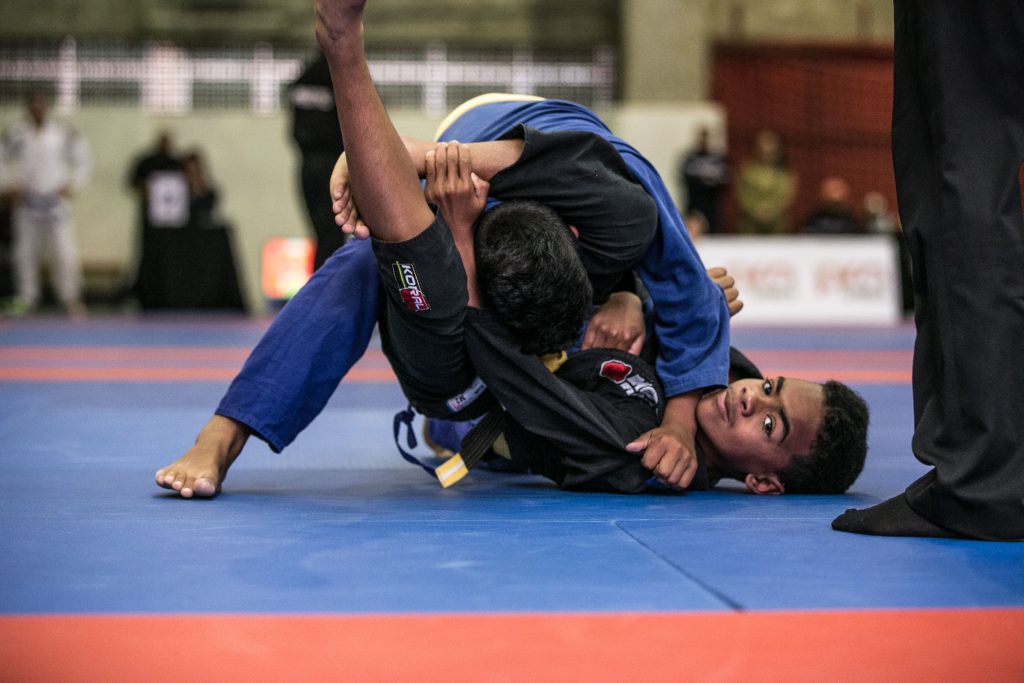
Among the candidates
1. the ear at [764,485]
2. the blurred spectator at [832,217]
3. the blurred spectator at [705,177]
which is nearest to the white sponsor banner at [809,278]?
the blurred spectator at [832,217]

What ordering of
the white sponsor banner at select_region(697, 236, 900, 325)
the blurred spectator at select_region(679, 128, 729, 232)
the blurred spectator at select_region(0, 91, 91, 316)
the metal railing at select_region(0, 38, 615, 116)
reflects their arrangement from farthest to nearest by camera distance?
1. the metal railing at select_region(0, 38, 615, 116)
2. the blurred spectator at select_region(679, 128, 729, 232)
3. the blurred spectator at select_region(0, 91, 91, 316)
4. the white sponsor banner at select_region(697, 236, 900, 325)

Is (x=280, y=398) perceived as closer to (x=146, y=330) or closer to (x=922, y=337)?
(x=922, y=337)

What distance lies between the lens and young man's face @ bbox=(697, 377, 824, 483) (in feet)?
9.33

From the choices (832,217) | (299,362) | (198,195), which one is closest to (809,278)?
(832,217)

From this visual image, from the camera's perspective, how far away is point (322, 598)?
1.76 meters

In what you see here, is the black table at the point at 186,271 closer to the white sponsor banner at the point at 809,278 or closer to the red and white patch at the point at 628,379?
the white sponsor banner at the point at 809,278

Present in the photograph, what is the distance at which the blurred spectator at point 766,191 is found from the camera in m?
13.5

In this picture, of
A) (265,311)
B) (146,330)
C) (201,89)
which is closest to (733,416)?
(146,330)

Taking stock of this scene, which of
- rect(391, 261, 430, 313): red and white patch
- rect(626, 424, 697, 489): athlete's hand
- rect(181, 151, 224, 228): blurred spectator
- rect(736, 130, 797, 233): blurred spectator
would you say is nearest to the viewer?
rect(391, 261, 430, 313): red and white patch

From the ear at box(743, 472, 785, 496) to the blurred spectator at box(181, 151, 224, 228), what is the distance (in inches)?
413

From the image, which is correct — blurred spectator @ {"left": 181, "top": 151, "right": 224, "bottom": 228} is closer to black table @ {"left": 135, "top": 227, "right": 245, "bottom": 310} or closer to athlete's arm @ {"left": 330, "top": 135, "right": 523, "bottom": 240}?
black table @ {"left": 135, "top": 227, "right": 245, "bottom": 310}

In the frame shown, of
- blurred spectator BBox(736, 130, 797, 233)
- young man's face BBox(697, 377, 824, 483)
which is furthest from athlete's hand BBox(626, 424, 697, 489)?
blurred spectator BBox(736, 130, 797, 233)

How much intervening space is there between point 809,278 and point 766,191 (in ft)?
8.63

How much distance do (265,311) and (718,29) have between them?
21.0ft
